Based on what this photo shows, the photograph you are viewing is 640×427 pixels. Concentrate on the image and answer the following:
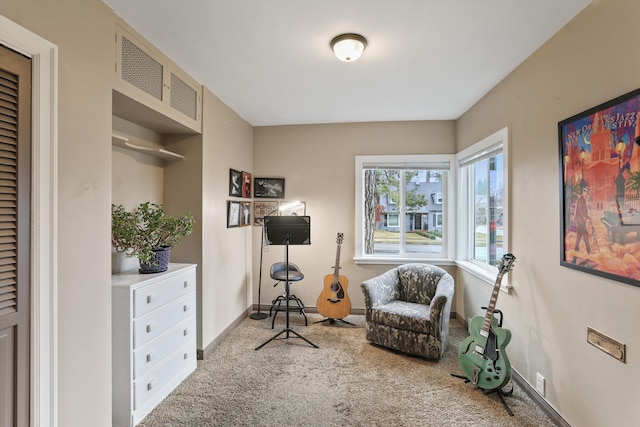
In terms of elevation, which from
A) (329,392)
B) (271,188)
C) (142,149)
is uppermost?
(142,149)

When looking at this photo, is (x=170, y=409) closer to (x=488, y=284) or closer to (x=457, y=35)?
(x=488, y=284)

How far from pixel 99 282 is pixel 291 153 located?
2.83 metres

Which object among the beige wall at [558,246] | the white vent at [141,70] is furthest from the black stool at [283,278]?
the white vent at [141,70]

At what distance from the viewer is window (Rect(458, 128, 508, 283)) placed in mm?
2740

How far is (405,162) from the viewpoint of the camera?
12.9ft

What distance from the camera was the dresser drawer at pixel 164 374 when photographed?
1971mm

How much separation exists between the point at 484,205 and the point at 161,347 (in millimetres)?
3307

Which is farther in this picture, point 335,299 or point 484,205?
point 335,299

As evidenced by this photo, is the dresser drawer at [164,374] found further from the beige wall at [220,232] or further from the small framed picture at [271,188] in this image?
the small framed picture at [271,188]

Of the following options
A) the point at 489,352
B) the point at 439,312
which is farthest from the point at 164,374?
the point at 489,352

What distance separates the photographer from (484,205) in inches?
128

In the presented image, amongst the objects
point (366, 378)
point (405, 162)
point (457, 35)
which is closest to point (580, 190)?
point (457, 35)

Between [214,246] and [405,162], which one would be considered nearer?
[214,246]

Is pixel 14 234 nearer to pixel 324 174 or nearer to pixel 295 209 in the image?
pixel 295 209
